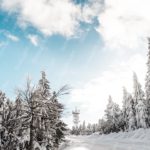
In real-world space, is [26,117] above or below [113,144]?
above

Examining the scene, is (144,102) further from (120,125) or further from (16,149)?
(16,149)

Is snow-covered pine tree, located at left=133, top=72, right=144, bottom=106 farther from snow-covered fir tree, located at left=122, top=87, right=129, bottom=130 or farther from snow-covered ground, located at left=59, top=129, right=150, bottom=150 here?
snow-covered ground, located at left=59, top=129, right=150, bottom=150

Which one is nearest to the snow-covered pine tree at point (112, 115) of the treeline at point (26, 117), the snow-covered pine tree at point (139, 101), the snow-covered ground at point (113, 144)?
the snow-covered pine tree at point (139, 101)

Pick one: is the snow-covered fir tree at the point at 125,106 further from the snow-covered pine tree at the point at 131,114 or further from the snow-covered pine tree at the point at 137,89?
the snow-covered pine tree at the point at 137,89

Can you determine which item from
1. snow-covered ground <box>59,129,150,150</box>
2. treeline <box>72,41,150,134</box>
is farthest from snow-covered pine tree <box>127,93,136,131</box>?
snow-covered ground <box>59,129,150,150</box>

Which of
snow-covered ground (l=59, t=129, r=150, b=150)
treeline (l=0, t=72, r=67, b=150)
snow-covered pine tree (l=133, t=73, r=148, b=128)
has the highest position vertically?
snow-covered pine tree (l=133, t=73, r=148, b=128)

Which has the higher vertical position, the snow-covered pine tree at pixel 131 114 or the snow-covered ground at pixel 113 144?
the snow-covered pine tree at pixel 131 114

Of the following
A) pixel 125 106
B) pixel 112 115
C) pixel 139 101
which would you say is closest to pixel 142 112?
pixel 139 101

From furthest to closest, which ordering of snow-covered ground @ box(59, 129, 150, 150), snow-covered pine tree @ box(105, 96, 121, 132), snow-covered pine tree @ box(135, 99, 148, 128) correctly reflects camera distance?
snow-covered pine tree @ box(105, 96, 121, 132)
snow-covered pine tree @ box(135, 99, 148, 128)
snow-covered ground @ box(59, 129, 150, 150)

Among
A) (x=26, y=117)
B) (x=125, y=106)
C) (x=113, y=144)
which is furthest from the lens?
(x=125, y=106)

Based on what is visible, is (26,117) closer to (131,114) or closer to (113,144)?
(113,144)

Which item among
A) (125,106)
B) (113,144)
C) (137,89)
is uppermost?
(137,89)

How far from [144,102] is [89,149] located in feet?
114

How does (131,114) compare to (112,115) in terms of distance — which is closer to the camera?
(131,114)
